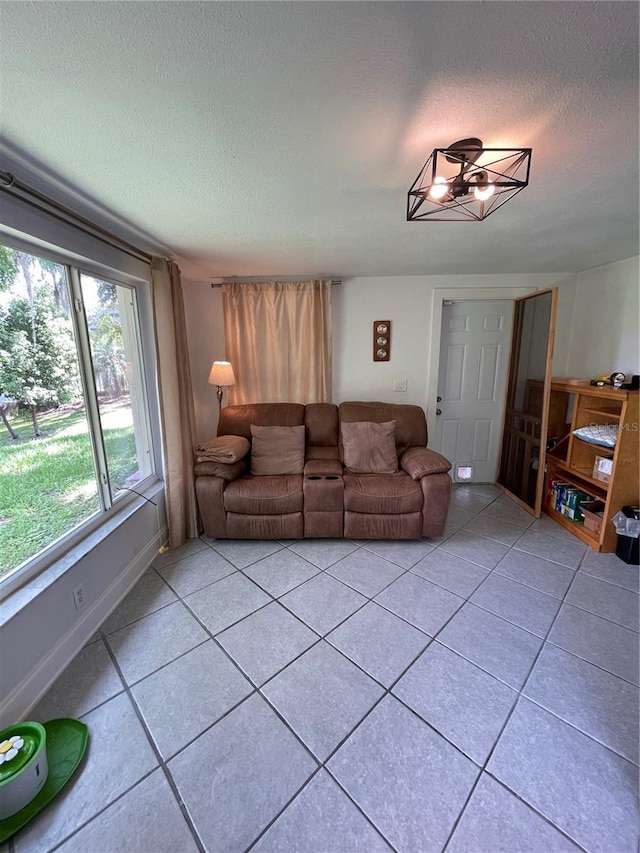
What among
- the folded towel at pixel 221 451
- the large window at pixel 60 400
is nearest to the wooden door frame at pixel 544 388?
the folded towel at pixel 221 451

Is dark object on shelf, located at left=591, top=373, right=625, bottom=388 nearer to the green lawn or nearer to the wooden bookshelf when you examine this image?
the wooden bookshelf

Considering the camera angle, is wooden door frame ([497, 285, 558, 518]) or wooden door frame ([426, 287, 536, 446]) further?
wooden door frame ([426, 287, 536, 446])

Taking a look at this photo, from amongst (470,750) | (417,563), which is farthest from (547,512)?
(470,750)

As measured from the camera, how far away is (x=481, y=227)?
6.49 feet

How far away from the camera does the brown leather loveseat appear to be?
2.47 meters

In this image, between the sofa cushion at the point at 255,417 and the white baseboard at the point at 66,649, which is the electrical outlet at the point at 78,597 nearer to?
the white baseboard at the point at 66,649

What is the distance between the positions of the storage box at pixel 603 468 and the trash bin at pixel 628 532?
0.23 metres

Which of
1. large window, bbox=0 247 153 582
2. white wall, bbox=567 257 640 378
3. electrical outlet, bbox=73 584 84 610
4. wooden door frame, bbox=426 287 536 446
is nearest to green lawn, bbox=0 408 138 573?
large window, bbox=0 247 153 582

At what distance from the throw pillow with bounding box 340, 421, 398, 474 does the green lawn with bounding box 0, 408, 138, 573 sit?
1.79 meters

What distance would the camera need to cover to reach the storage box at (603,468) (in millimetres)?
2367

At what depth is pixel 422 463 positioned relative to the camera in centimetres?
258

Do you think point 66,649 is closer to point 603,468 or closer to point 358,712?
point 358,712

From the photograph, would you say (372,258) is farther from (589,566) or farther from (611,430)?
(589,566)

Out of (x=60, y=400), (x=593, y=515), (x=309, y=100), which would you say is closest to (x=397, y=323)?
(x=593, y=515)
